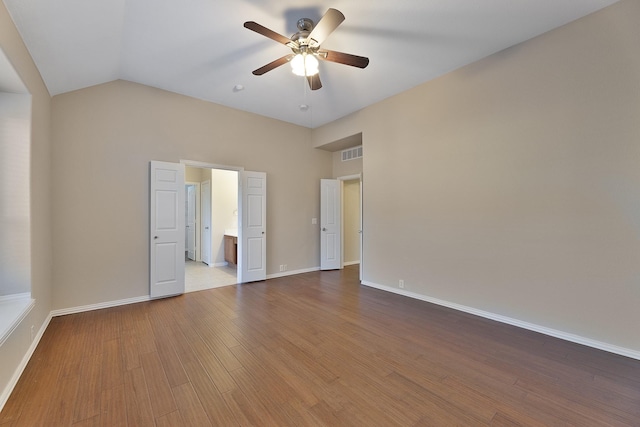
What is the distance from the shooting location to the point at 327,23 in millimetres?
2195

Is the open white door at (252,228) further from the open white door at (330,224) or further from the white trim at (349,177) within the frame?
the white trim at (349,177)

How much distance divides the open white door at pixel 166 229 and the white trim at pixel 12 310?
60.9 inches

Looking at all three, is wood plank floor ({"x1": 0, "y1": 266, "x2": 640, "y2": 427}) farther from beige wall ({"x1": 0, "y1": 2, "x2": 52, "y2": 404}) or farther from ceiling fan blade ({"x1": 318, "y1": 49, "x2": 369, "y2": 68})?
ceiling fan blade ({"x1": 318, "y1": 49, "x2": 369, "y2": 68})

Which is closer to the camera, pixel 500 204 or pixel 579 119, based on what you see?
pixel 579 119

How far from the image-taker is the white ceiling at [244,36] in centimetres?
249

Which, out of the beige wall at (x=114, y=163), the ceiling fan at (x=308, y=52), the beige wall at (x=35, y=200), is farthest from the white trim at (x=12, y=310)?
the ceiling fan at (x=308, y=52)

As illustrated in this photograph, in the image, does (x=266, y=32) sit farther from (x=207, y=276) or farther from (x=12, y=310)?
(x=207, y=276)

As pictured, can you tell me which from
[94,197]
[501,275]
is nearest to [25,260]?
[94,197]

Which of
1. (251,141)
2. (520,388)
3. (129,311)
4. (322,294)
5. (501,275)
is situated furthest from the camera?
(251,141)

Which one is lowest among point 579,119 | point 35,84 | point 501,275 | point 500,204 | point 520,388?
point 520,388

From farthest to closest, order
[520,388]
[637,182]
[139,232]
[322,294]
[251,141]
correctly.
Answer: [251,141] → [322,294] → [139,232] → [637,182] → [520,388]

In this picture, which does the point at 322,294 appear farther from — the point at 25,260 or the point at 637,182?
the point at 637,182

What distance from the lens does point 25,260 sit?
2.48 metres

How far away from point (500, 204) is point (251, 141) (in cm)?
432
